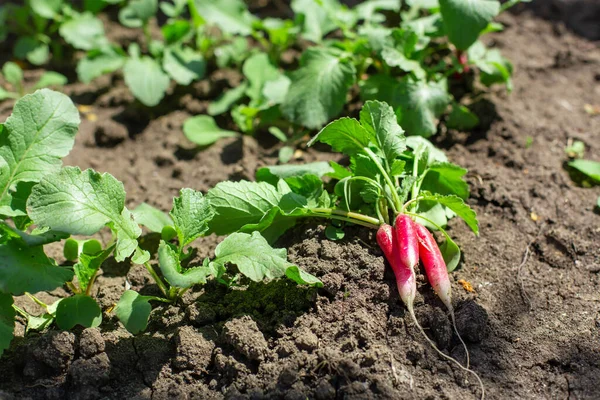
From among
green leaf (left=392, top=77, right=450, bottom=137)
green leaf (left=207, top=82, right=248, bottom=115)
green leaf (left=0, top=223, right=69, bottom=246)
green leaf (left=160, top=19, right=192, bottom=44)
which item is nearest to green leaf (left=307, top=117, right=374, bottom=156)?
green leaf (left=392, top=77, right=450, bottom=137)

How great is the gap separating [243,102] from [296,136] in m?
0.56

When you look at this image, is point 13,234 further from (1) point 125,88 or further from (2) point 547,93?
(2) point 547,93

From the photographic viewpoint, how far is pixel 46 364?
2.22 m

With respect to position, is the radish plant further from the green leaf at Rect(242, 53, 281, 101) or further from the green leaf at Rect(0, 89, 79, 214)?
the green leaf at Rect(242, 53, 281, 101)

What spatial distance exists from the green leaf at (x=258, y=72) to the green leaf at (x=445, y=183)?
48.3 inches

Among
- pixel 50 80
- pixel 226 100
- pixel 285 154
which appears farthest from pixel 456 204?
pixel 50 80

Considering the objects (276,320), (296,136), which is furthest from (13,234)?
(296,136)

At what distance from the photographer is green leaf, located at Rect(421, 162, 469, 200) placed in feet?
9.07

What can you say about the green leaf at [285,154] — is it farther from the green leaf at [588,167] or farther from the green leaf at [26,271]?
the green leaf at [588,167]

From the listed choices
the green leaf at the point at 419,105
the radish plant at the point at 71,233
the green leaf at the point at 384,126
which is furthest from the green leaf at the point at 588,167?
the radish plant at the point at 71,233

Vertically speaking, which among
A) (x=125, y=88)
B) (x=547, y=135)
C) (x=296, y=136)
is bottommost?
(x=125, y=88)

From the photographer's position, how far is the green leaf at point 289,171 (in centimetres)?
277

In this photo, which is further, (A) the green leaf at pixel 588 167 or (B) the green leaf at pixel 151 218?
(A) the green leaf at pixel 588 167

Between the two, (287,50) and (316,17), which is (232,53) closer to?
(287,50)
